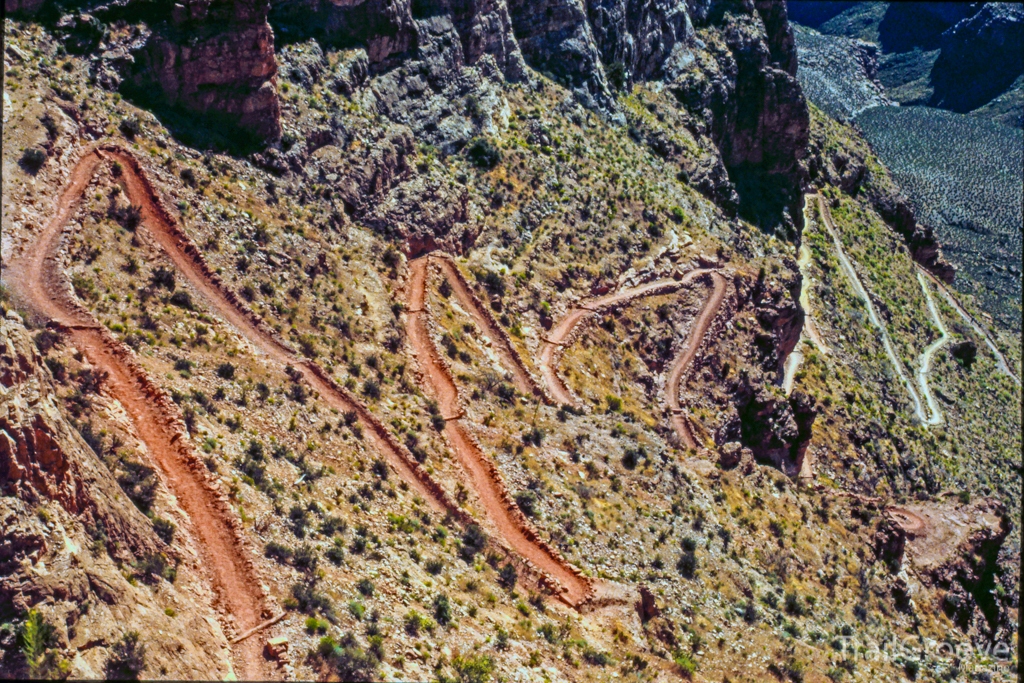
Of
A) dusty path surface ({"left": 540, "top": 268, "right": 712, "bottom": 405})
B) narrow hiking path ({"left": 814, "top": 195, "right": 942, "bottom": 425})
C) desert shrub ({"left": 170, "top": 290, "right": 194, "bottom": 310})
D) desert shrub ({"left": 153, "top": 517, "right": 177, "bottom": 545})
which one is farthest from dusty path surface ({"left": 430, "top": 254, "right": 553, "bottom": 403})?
narrow hiking path ({"left": 814, "top": 195, "right": 942, "bottom": 425})

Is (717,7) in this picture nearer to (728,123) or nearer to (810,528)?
(728,123)

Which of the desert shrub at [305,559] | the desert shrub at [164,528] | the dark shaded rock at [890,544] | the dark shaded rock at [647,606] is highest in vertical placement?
the desert shrub at [164,528]

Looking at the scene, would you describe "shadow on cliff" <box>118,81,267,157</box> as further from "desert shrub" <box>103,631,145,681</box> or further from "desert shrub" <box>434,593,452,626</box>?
"desert shrub" <box>103,631,145,681</box>

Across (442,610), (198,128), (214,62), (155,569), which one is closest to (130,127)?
(198,128)

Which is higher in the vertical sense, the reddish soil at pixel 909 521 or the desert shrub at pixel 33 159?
the desert shrub at pixel 33 159

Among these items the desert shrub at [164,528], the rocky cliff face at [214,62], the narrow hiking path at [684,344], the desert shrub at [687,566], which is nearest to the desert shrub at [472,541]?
the desert shrub at [687,566]

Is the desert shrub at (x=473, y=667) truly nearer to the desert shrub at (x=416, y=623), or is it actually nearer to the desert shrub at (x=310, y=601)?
the desert shrub at (x=416, y=623)

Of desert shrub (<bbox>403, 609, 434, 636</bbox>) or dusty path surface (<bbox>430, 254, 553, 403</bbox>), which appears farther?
→ dusty path surface (<bbox>430, 254, 553, 403</bbox>)
